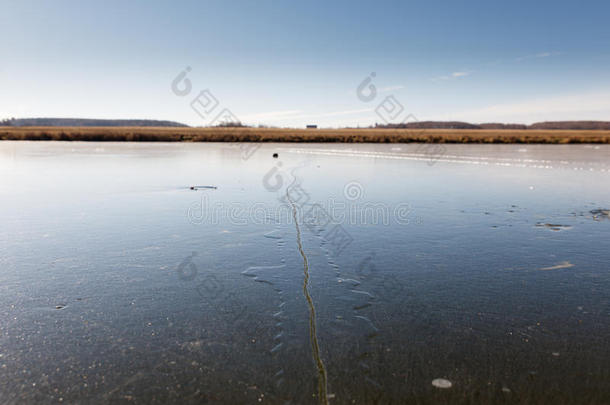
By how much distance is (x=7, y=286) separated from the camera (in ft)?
14.5

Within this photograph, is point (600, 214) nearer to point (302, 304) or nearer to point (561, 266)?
point (561, 266)

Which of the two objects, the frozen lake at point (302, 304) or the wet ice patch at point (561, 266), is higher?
the frozen lake at point (302, 304)

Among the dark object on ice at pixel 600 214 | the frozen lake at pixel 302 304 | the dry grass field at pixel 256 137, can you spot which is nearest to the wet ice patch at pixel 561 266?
the frozen lake at pixel 302 304

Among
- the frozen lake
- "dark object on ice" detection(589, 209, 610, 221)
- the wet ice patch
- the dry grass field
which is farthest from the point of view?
the dry grass field

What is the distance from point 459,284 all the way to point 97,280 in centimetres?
391

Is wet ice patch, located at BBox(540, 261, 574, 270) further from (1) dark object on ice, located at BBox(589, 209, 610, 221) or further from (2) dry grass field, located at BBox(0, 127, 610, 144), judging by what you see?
(2) dry grass field, located at BBox(0, 127, 610, 144)

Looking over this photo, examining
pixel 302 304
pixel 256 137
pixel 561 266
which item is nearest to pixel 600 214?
pixel 561 266

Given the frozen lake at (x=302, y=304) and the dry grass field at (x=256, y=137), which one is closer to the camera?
the frozen lake at (x=302, y=304)

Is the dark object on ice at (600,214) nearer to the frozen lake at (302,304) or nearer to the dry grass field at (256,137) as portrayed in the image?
the frozen lake at (302,304)

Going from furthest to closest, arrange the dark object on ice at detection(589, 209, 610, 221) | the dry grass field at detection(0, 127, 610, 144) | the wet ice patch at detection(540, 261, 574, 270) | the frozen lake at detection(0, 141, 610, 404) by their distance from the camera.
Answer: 1. the dry grass field at detection(0, 127, 610, 144)
2. the dark object on ice at detection(589, 209, 610, 221)
3. the wet ice patch at detection(540, 261, 574, 270)
4. the frozen lake at detection(0, 141, 610, 404)

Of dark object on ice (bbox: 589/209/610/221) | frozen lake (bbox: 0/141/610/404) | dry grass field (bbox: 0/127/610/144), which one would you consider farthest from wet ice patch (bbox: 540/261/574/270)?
dry grass field (bbox: 0/127/610/144)

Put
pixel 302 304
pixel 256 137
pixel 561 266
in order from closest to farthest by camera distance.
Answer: pixel 302 304, pixel 561 266, pixel 256 137

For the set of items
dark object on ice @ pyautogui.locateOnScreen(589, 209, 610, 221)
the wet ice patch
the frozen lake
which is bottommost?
dark object on ice @ pyautogui.locateOnScreen(589, 209, 610, 221)

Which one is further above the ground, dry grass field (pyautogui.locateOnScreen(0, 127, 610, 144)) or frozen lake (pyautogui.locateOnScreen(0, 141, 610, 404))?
dry grass field (pyautogui.locateOnScreen(0, 127, 610, 144))
